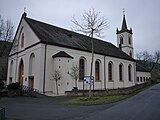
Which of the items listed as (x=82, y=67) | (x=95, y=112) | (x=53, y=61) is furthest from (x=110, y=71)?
(x=95, y=112)

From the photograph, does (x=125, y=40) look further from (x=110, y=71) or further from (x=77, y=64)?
(x=77, y=64)

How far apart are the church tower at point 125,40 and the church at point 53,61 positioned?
1259 centimetres

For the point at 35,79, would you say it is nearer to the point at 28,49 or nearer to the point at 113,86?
the point at 28,49

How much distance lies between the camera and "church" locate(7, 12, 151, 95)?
1169 inches

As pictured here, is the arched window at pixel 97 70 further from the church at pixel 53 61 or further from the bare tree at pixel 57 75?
the bare tree at pixel 57 75

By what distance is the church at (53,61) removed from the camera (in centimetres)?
2969

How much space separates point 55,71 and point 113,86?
18094 millimetres

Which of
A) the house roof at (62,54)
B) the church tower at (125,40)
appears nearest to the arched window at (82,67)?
the house roof at (62,54)

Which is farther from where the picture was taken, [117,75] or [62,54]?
[117,75]

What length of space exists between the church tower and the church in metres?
12.6

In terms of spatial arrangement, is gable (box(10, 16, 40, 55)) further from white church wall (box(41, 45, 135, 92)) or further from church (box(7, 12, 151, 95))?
white church wall (box(41, 45, 135, 92))

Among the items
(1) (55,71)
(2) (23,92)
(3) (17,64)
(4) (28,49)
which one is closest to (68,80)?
(1) (55,71)

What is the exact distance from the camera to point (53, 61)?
102ft

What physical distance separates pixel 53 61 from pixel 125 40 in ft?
117
